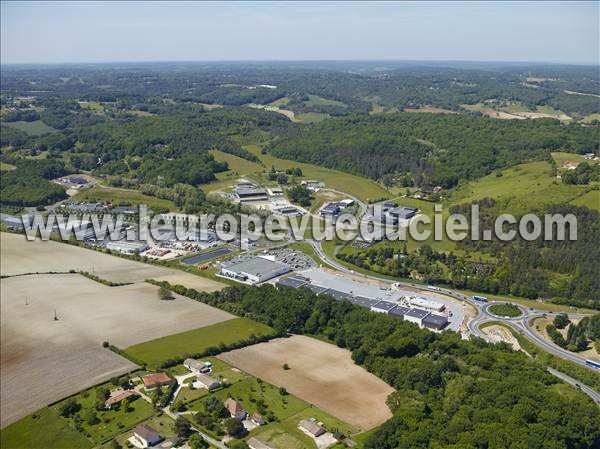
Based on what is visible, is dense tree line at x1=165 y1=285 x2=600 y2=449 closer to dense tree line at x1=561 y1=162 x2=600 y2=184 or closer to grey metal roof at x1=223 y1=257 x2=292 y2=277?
grey metal roof at x1=223 y1=257 x2=292 y2=277

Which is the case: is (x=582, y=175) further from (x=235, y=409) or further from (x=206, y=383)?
(x=235, y=409)

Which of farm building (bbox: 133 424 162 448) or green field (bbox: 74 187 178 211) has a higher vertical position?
green field (bbox: 74 187 178 211)

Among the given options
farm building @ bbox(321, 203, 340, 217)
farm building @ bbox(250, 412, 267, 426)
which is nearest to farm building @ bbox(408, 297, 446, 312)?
farm building @ bbox(250, 412, 267, 426)

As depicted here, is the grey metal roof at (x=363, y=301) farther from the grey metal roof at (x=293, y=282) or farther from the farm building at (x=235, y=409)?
the farm building at (x=235, y=409)

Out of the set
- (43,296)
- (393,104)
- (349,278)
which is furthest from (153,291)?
(393,104)

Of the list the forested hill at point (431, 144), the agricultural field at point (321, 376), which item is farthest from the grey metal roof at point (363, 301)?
the forested hill at point (431, 144)

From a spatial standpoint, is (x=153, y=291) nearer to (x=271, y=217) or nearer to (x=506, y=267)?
(x=271, y=217)

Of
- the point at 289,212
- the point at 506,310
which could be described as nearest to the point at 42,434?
the point at 506,310
